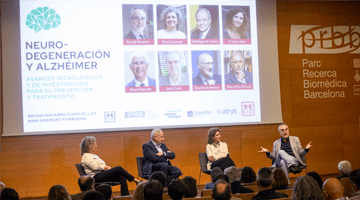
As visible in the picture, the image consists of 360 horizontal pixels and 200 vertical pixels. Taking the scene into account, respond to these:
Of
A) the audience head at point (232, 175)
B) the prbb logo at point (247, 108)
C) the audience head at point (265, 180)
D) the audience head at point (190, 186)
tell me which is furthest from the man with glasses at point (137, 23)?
the audience head at point (265, 180)

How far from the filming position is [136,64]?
591 cm

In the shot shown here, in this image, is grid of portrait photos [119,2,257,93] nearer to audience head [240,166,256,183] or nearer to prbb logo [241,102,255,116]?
prbb logo [241,102,255,116]

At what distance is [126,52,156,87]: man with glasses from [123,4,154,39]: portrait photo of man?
0.34 m

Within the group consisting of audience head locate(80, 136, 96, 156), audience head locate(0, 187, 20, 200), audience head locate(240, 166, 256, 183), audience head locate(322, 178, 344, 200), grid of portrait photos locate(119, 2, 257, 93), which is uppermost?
grid of portrait photos locate(119, 2, 257, 93)

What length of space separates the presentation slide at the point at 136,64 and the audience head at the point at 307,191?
397 centimetres

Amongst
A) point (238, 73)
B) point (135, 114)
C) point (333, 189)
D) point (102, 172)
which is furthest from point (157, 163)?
point (333, 189)

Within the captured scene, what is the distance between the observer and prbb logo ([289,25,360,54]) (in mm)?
6590

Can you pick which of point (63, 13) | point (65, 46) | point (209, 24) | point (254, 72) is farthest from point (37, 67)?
point (254, 72)

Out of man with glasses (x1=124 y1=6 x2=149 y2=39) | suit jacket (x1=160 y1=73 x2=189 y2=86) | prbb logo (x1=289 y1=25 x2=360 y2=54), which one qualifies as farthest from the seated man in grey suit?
prbb logo (x1=289 y1=25 x2=360 y2=54)

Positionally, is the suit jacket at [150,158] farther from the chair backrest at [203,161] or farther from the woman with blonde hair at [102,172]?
the chair backrest at [203,161]

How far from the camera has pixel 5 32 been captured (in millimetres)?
5578

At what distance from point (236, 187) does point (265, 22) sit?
160 inches

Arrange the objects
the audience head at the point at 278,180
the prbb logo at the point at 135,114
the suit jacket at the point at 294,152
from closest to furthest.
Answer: the audience head at the point at 278,180
the suit jacket at the point at 294,152
the prbb logo at the point at 135,114

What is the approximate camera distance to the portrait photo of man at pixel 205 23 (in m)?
6.12
